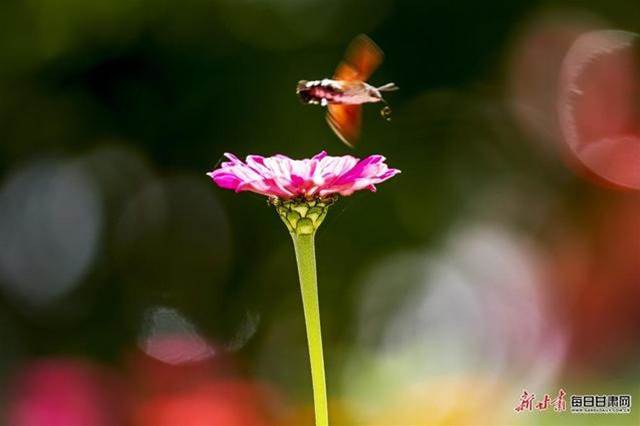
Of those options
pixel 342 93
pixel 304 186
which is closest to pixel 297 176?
pixel 304 186

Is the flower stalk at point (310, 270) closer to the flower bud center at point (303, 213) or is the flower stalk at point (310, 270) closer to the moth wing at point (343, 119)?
the flower bud center at point (303, 213)

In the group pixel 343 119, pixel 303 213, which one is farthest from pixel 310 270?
pixel 343 119

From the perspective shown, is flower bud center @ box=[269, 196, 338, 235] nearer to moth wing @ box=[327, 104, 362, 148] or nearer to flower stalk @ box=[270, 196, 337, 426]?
flower stalk @ box=[270, 196, 337, 426]

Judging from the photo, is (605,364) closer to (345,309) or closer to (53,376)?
(345,309)

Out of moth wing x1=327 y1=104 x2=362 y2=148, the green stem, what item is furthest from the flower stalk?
moth wing x1=327 y1=104 x2=362 y2=148

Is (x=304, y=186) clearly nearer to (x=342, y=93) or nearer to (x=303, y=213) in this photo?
(x=303, y=213)

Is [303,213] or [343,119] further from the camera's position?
[343,119]

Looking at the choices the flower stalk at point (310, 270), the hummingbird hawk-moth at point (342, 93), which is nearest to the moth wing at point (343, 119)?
the hummingbird hawk-moth at point (342, 93)

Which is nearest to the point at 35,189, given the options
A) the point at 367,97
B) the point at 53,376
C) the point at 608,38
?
the point at 53,376
